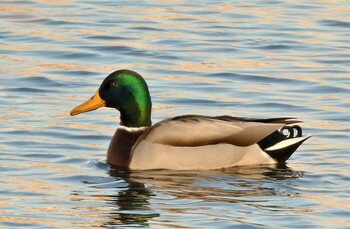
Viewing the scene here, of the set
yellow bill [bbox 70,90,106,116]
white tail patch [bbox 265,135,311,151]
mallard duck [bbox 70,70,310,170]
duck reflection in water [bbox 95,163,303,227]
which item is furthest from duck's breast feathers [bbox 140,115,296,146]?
yellow bill [bbox 70,90,106,116]

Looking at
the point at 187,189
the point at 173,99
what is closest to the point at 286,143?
the point at 187,189

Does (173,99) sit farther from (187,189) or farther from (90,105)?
(187,189)

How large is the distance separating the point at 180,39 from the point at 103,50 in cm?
121

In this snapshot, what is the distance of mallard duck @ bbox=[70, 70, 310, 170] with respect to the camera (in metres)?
13.4

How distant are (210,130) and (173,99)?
8.04ft

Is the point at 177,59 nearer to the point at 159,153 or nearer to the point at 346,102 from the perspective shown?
the point at 346,102

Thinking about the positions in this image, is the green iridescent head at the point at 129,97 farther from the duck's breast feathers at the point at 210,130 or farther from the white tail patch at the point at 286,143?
the white tail patch at the point at 286,143

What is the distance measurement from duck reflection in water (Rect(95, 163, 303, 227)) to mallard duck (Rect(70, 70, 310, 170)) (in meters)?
0.11

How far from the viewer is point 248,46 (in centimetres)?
1897

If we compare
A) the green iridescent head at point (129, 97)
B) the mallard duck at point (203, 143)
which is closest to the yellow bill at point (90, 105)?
the green iridescent head at point (129, 97)

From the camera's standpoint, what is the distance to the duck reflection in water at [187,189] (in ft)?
37.9

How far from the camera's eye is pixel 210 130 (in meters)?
13.5

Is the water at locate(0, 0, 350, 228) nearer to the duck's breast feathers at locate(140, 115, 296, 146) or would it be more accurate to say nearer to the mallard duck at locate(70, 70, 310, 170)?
the mallard duck at locate(70, 70, 310, 170)

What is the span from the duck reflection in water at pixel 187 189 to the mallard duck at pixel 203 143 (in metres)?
0.11
